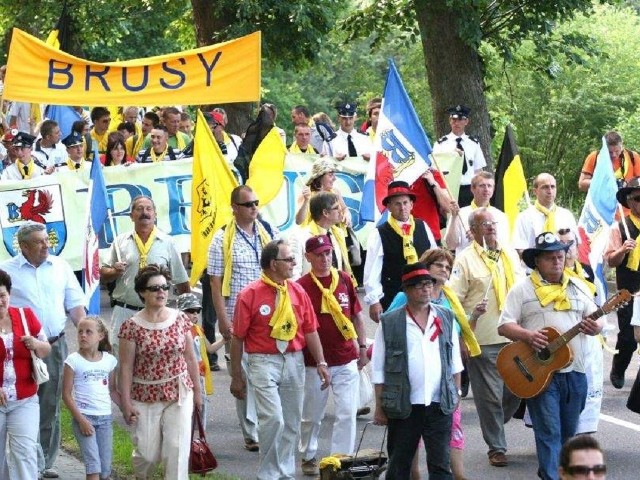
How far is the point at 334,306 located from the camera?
12688 mm

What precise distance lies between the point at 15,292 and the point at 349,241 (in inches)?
134

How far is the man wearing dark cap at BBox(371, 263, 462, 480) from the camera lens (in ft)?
36.3

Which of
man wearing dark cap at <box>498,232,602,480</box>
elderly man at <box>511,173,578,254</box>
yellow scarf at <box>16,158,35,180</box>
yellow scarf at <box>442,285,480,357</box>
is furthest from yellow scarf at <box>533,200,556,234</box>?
yellow scarf at <box>16,158,35,180</box>

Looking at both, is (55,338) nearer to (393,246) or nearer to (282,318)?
(282,318)

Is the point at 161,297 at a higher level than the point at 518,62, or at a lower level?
lower

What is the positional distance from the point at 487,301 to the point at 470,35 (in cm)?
1028

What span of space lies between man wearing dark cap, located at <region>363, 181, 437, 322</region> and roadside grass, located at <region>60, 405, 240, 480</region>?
209cm

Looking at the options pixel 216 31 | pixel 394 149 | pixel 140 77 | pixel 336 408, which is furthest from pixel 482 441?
pixel 216 31

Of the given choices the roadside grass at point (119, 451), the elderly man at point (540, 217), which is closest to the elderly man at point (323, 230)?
the roadside grass at point (119, 451)

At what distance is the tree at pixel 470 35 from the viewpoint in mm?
23109

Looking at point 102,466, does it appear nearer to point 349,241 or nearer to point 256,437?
point 256,437

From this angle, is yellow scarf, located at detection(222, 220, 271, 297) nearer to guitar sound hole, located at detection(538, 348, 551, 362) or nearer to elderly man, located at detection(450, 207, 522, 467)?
elderly man, located at detection(450, 207, 522, 467)

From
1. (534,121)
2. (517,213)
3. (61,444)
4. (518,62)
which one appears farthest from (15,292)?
(534,121)

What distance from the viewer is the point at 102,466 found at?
38.8 ft
